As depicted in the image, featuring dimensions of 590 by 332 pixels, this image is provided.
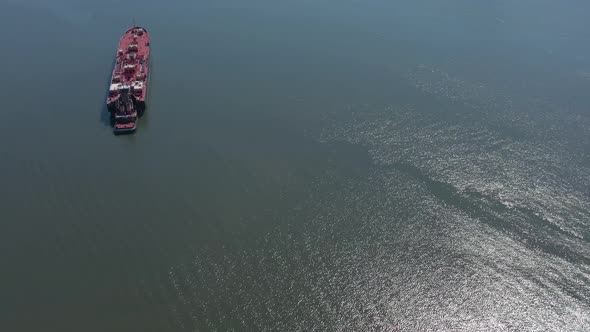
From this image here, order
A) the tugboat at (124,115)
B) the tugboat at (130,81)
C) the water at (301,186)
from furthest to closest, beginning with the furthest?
the tugboat at (130,81), the tugboat at (124,115), the water at (301,186)

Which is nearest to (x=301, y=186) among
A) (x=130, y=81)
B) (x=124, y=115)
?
(x=124, y=115)

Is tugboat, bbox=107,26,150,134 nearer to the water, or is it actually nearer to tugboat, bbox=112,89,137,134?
tugboat, bbox=112,89,137,134

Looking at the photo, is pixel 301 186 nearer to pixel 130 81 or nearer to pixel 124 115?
pixel 124 115

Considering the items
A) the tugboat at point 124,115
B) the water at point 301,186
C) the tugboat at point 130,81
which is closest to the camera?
the water at point 301,186

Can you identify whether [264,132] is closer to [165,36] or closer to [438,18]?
[165,36]

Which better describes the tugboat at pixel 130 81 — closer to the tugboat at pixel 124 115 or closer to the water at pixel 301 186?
the tugboat at pixel 124 115

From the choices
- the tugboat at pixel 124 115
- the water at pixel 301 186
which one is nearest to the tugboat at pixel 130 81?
the tugboat at pixel 124 115

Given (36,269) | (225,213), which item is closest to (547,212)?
(225,213)
